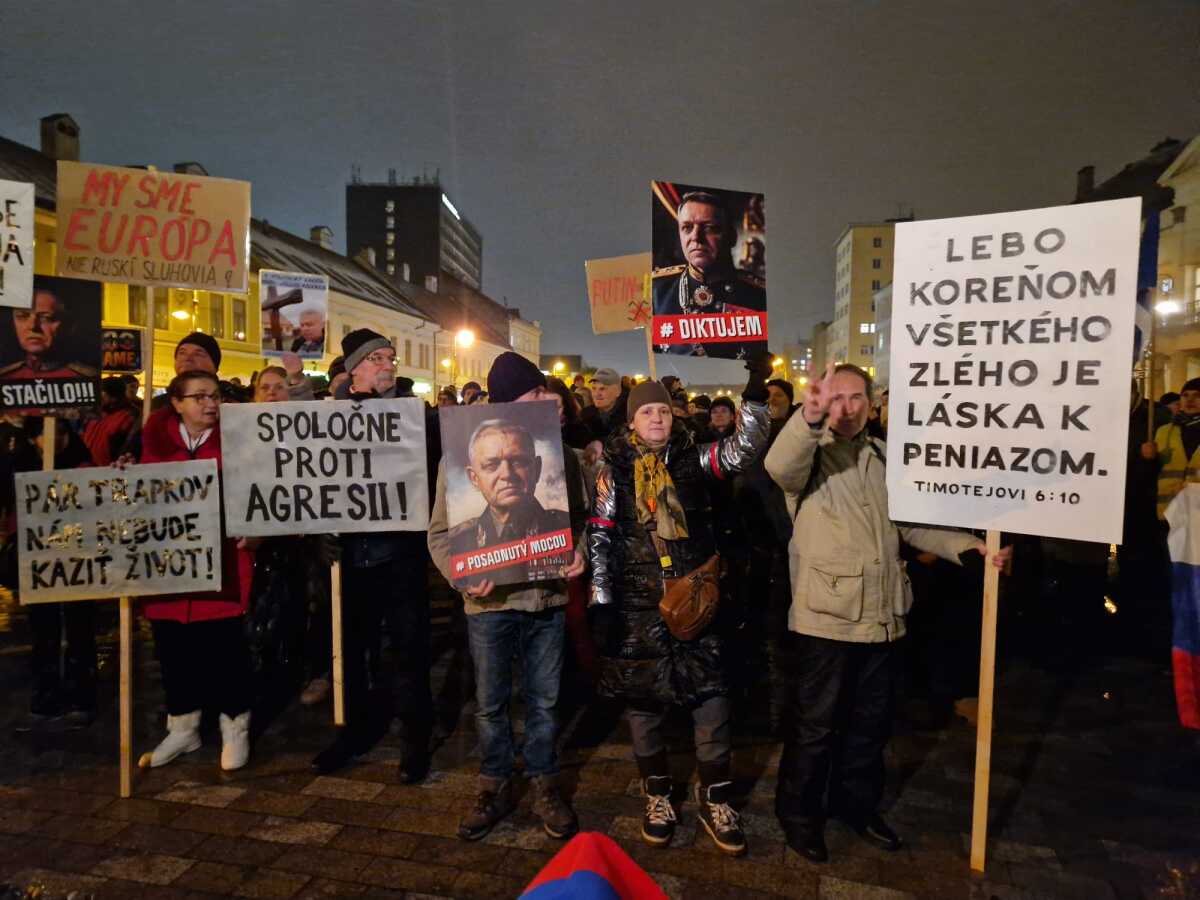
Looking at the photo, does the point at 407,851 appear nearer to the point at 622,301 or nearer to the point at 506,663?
the point at 506,663

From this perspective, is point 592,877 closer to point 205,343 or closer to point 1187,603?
point 1187,603

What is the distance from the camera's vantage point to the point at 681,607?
3.46 meters

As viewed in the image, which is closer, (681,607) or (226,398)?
(681,607)

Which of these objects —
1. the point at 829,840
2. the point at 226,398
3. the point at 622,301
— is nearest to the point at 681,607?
the point at 829,840

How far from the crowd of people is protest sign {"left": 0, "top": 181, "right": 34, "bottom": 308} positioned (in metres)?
0.88

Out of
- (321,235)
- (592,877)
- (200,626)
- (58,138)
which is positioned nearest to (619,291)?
(200,626)

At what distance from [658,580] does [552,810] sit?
1173 mm

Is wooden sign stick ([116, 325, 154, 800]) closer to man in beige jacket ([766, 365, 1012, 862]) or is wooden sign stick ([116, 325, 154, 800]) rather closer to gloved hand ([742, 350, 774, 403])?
gloved hand ([742, 350, 774, 403])

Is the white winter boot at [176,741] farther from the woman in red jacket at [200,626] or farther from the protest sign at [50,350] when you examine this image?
the protest sign at [50,350]

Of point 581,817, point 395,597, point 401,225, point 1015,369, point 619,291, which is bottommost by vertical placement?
point 581,817

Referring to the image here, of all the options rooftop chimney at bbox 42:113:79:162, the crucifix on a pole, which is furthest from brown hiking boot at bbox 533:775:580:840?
rooftop chimney at bbox 42:113:79:162

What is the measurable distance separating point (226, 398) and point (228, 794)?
300cm

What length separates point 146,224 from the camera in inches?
195

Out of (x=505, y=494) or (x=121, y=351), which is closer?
(x=505, y=494)
